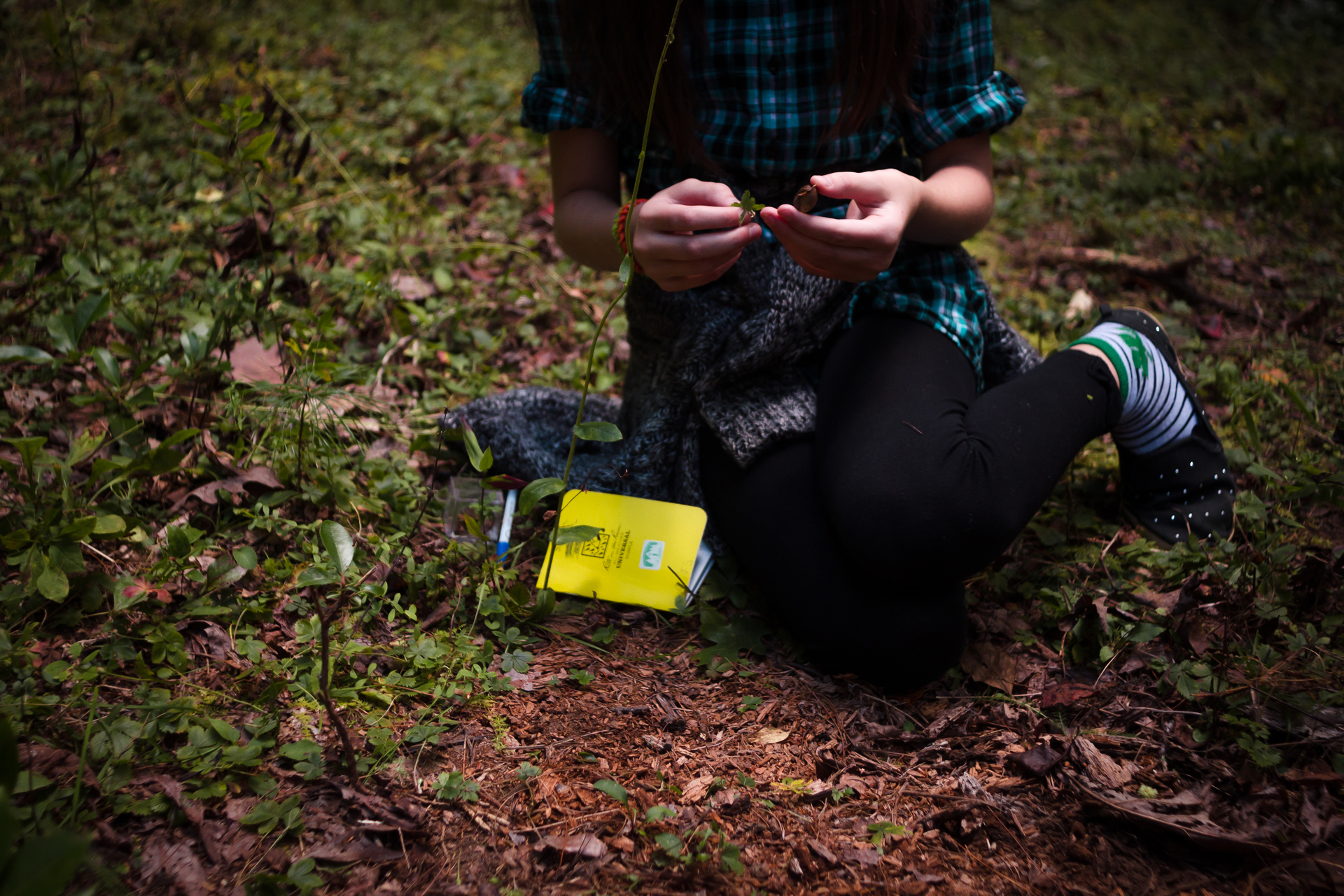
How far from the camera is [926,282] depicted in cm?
158

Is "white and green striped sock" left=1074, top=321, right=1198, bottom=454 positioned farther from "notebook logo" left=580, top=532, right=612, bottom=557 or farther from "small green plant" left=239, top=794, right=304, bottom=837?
"small green plant" left=239, top=794, right=304, bottom=837

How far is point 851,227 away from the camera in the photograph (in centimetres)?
118

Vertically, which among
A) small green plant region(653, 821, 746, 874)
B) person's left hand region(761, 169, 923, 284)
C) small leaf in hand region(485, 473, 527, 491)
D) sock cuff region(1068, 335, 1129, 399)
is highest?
person's left hand region(761, 169, 923, 284)

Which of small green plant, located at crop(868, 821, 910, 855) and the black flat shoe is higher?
the black flat shoe

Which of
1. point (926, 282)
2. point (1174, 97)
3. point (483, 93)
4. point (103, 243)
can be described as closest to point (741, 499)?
point (926, 282)

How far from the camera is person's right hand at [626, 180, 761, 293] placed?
3.83ft

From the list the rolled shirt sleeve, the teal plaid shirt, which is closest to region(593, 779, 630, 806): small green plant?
the teal plaid shirt

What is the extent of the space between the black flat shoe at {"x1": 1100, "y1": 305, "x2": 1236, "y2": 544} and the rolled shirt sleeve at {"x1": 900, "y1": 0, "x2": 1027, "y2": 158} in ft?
1.74

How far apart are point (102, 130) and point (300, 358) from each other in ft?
5.88

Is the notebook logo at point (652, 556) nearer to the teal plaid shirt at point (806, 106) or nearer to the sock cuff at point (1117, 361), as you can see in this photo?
the teal plaid shirt at point (806, 106)

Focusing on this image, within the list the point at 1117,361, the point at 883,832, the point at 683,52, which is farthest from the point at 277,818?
the point at 1117,361

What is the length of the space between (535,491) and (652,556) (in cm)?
32

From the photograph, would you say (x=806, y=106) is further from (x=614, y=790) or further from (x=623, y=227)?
(x=614, y=790)

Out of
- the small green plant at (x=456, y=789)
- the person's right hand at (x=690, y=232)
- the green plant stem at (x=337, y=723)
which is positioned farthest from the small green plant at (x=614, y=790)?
the person's right hand at (x=690, y=232)
